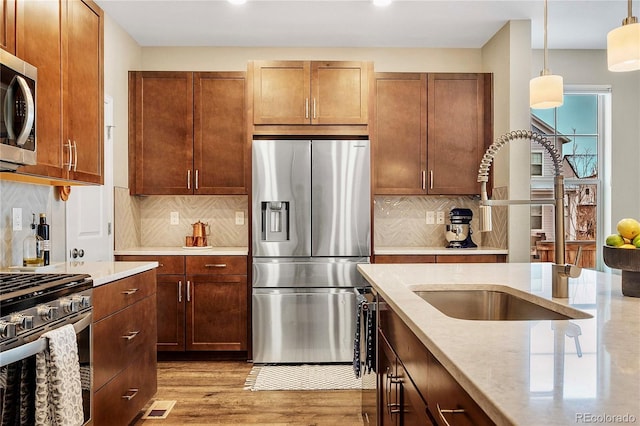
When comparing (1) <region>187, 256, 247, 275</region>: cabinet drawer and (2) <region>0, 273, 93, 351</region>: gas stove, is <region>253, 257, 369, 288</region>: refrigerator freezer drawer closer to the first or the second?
(1) <region>187, 256, 247, 275</region>: cabinet drawer

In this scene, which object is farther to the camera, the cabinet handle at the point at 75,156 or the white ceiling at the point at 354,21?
the white ceiling at the point at 354,21

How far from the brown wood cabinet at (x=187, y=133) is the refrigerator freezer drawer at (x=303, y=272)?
777 mm

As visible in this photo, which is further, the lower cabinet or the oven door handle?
the oven door handle

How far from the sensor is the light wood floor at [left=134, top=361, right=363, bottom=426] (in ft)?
9.32

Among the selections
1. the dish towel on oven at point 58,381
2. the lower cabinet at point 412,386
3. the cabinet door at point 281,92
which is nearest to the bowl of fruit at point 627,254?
the lower cabinet at point 412,386

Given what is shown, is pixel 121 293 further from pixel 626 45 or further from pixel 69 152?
pixel 626 45

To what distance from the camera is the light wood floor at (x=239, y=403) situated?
9.32 ft

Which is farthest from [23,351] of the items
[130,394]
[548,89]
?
[548,89]

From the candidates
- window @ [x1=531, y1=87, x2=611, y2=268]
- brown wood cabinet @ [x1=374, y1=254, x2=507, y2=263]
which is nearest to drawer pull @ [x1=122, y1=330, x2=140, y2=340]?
brown wood cabinet @ [x1=374, y1=254, x2=507, y2=263]

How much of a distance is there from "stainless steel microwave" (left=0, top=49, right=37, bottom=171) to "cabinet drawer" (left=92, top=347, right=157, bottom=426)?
108 centimetres

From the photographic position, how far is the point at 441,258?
158 inches

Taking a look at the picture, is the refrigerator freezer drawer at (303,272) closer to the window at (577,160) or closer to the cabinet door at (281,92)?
the cabinet door at (281,92)

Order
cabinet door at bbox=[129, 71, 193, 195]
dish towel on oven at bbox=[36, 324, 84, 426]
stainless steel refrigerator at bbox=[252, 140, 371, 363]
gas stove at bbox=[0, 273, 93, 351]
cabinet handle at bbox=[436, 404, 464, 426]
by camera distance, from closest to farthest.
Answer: cabinet handle at bbox=[436, 404, 464, 426] → gas stove at bbox=[0, 273, 93, 351] → dish towel on oven at bbox=[36, 324, 84, 426] → stainless steel refrigerator at bbox=[252, 140, 371, 363] → cabinet door at bbox=[129, 71, 193, 195]

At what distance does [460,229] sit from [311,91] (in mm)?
1742
